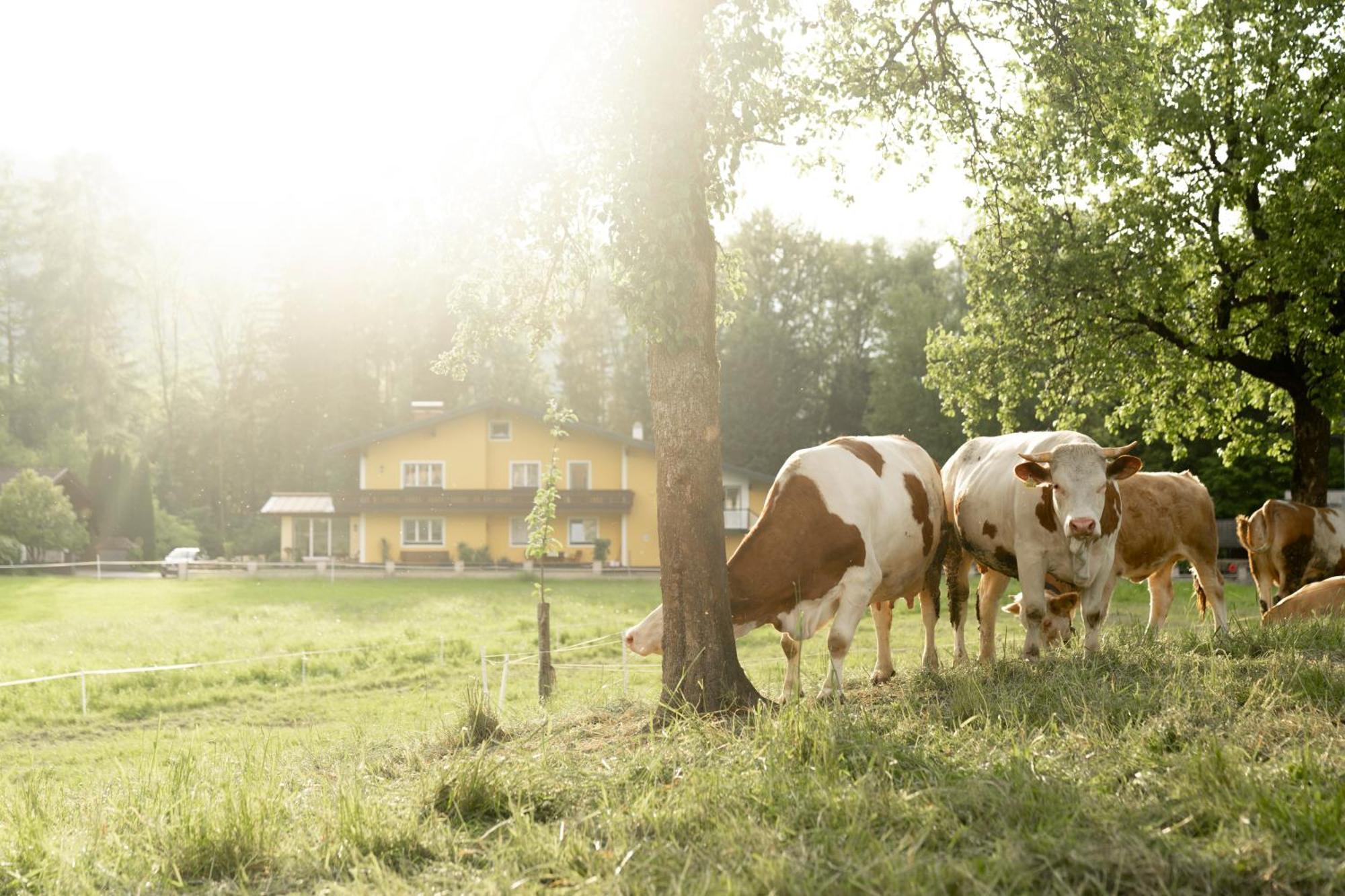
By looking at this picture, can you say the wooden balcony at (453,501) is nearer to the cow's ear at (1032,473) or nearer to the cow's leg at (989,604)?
the cow's leg at (989,604)

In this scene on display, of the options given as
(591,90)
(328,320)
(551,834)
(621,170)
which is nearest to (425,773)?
(551,834)

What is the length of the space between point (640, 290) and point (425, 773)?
11.1 ft

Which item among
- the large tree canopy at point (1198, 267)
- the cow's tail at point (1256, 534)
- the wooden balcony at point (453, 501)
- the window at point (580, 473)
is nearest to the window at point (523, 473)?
the window at point (580, 473)

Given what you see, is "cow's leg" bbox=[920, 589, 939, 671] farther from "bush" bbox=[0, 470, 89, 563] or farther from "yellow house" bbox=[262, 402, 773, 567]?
"bush" bbox=[0, 470, 89, 563]

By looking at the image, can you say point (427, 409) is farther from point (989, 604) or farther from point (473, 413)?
point (989, 604)

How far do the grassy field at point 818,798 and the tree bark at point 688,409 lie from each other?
2.02 feet

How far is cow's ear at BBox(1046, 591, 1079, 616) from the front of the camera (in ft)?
33.5

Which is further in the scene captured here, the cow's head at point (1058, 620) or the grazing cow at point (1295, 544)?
the grazing cow at point (1295, 544)

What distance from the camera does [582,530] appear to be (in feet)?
172

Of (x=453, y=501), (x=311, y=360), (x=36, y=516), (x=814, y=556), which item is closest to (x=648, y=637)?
(x=814, y=556)

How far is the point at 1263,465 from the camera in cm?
4272

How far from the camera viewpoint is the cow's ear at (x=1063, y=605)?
10211 millimetres

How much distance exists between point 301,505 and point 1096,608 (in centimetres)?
5381

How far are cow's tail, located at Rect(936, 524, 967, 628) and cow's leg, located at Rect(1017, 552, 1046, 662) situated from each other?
1.10 metres
